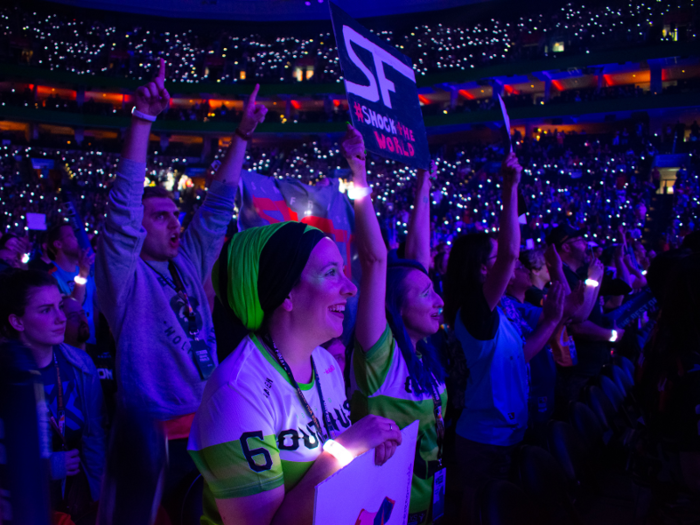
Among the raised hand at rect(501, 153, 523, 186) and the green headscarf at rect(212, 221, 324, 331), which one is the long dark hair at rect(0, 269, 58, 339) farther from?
the raised hand at rect(501, 153, 523, 186)

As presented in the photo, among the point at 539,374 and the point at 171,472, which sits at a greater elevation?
the point at 171,472

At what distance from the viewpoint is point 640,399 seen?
188 cm

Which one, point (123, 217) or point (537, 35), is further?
point (537, 35)

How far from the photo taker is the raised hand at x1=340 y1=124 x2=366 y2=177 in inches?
76.5

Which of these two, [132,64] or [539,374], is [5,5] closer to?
[132,64]

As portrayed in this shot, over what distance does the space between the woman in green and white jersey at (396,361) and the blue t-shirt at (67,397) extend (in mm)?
1075

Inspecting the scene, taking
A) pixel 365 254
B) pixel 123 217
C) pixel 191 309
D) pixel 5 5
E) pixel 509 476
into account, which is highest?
pixel 5 5

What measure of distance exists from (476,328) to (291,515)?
1.54 meters

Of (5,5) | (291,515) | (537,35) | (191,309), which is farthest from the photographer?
(5,5)

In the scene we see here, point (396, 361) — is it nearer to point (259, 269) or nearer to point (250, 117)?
point (259, 269)

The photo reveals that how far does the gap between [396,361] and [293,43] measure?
3410cm

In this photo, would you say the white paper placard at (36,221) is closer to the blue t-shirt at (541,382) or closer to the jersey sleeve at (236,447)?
the blue t-shirt at (541,382)

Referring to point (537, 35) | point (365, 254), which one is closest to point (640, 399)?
point (365, 254)

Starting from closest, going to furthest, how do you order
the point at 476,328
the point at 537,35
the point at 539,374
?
the point at 476,328
the point at 539,374
the point at 537,35
